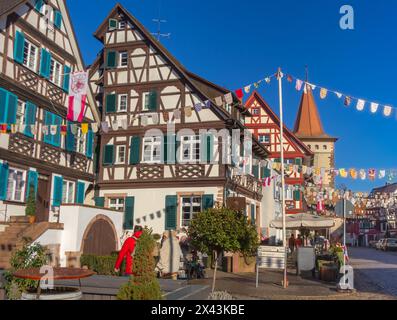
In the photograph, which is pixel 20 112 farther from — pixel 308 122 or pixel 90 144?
pixel 308 122

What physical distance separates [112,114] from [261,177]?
39.9 ft

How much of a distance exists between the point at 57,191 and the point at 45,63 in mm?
5971

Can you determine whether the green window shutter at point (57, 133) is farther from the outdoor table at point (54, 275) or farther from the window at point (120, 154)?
Result: the outdoor table at point (54, 275)

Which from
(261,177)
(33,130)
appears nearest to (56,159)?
(33,130)

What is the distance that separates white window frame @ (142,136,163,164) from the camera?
82.9 ft

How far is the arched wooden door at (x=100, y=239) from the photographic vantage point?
61.8ft

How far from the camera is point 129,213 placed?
995 inches

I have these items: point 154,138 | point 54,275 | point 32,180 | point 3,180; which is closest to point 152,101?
point 154,138

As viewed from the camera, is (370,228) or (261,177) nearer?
(261,177)

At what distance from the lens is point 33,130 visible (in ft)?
67.8

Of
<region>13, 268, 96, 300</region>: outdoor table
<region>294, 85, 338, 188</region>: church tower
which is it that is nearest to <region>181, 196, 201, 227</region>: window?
<region>13, 268, 96, 300</region>: outdoor table

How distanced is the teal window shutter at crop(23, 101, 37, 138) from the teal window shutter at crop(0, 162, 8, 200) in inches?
80.3

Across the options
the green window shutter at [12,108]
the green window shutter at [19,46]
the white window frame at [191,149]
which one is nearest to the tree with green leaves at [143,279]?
the green window shutter at [12,108]
